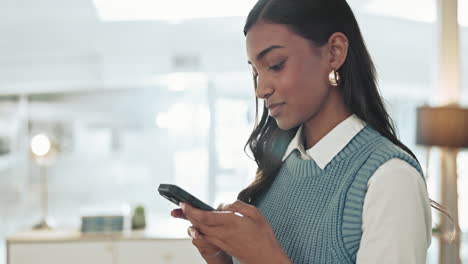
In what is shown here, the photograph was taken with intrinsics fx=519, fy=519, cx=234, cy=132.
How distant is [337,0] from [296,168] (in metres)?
0.31

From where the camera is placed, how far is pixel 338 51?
89 cm

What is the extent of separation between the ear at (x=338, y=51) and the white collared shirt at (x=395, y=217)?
0.20 metres

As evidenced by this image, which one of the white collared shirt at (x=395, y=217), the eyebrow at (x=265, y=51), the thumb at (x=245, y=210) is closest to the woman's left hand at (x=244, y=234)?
the thumb at (x=245, y=210)

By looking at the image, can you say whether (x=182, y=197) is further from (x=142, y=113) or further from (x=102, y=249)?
(x=142, y=113)

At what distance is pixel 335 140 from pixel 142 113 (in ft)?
15.7

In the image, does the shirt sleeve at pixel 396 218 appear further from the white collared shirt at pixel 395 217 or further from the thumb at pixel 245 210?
the thumb at pixel 245 210

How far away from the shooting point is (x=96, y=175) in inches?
218

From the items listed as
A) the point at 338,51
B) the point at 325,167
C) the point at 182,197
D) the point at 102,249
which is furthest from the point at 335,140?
the point at 102,249

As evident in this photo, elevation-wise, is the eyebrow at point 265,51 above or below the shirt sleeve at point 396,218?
above

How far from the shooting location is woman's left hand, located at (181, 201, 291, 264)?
2.67ft

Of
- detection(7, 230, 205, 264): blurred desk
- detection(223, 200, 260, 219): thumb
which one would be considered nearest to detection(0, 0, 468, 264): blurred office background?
detection(7, 230, 205, 264): blurred desk

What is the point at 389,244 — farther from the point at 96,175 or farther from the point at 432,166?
the point at 96,175

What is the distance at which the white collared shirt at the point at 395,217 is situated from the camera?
28.6 inches

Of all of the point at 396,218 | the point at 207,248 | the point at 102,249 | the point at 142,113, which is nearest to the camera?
the point at 396,218
